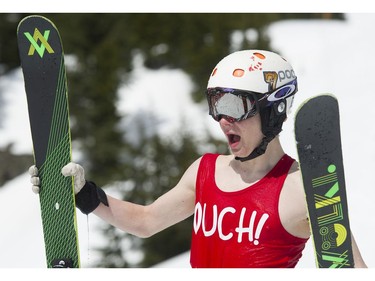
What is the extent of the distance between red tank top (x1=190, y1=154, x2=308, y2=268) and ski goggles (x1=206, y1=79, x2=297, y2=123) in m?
0.28

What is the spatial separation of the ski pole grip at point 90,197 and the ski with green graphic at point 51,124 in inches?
1.9

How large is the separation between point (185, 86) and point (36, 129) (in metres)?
17.6

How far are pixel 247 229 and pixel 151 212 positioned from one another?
0.61m

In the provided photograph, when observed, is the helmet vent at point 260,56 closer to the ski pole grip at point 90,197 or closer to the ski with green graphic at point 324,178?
the ski with green graphic at point 324,178

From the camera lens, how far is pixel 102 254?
483 inches

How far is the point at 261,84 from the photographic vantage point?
136 inches

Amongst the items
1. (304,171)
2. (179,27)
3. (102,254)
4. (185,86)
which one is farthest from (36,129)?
A: (185,86)

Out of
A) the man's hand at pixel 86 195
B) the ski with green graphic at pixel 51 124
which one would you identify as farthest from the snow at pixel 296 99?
the man's hand at pixel 86 195

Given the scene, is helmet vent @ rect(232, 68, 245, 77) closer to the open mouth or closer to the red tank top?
the open mouth

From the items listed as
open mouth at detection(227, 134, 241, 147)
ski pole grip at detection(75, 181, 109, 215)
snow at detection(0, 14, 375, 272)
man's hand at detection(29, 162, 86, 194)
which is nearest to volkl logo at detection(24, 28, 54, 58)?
man's hand at detection(29, 162, 86, 194)

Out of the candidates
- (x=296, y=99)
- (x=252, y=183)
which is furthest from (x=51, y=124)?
(x=296, y=99)

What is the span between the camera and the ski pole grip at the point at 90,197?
3877 mm

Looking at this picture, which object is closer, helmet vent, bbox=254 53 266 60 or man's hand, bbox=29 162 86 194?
helmet vent, bbox=254 53 266 60

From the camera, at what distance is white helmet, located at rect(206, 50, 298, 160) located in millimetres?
3465
